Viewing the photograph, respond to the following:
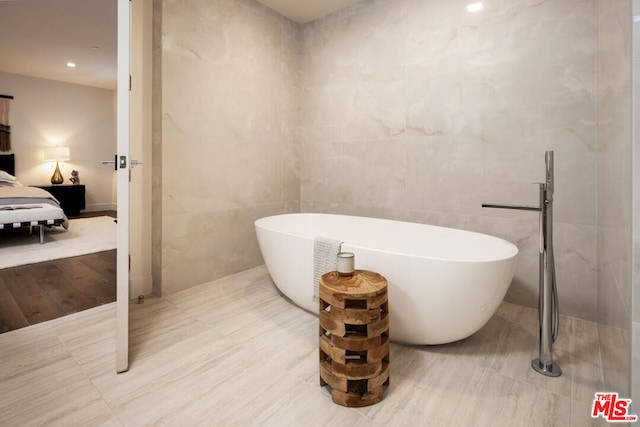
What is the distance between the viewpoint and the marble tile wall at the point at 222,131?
7.83 ft

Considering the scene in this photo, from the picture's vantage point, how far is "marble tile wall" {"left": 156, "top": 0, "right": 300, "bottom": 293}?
2.39 metres

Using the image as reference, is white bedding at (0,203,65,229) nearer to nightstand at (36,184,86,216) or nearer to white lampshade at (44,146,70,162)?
nightstand at (36,184,86,216)

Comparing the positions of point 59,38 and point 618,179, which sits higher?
point 59,38

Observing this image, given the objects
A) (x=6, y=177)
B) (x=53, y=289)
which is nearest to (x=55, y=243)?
(x=53, y=289)

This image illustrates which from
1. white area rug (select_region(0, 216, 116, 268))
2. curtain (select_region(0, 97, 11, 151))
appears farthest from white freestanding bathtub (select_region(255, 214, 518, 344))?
curtain (select_region(0, 97, 11, 151))

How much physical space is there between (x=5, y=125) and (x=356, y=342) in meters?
7.17

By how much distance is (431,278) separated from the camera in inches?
58.2

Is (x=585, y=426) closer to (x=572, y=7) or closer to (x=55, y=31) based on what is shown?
(x=572, y=7)

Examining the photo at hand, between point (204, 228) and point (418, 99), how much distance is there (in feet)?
6.76

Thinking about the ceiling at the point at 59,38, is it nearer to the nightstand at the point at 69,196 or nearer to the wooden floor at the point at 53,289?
the nightstand at the point at 69,196

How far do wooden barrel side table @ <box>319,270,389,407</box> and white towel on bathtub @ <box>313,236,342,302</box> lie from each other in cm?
40

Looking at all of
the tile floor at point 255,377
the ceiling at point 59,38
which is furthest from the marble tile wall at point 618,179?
the ceiling at point 59,38

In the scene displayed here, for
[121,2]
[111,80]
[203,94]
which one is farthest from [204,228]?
[111,80]

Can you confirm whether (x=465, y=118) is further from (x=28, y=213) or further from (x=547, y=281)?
(x=28, y=213)
